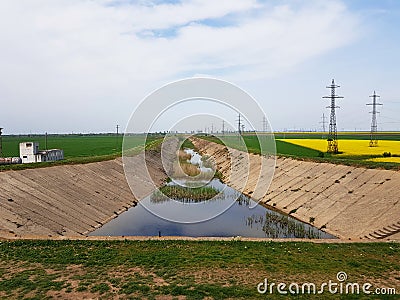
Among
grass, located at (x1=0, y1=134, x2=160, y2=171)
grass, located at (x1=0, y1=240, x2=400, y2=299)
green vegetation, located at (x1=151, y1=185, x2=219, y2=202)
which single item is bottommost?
green vegetation, located at (x1=151, y1=185, x2=219, y2=202)

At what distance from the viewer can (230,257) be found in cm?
1367

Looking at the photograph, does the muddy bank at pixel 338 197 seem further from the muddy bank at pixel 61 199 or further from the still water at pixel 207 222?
the muddy bank at pixel 61 199

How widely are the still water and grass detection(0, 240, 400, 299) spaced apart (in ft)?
21.6

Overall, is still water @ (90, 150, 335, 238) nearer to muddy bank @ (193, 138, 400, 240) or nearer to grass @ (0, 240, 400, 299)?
muddy bank @ (193, 138, 400, 240)

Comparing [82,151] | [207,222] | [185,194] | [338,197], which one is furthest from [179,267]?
[82,151]

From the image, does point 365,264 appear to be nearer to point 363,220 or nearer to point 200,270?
point 200,270

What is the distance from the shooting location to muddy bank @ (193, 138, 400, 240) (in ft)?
69.0

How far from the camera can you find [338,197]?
26766 mm

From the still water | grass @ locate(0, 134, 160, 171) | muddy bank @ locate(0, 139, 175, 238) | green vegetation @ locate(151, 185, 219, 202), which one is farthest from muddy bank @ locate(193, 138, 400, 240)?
muddy bank @ locate(0, 139, 175, 238)

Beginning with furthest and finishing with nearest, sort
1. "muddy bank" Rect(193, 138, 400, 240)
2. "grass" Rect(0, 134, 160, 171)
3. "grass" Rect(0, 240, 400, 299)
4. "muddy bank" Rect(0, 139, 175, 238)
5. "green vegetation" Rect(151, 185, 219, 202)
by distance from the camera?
"green vegetation" Rect(151, 185, 219, 202) → "grass" Rect(0, 134, 160, 171) → "muddy bank" Rect(193, 138, 400, 240) → "muddy bank" Rect(0, 139, 175, 238) → "grass" Rect(0, 240, 400, 299)

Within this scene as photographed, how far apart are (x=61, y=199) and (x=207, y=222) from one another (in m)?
11.0

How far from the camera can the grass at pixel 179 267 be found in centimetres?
1059

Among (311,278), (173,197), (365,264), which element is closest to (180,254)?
(311,278)

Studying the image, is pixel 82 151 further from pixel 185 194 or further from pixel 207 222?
pixel 207 222
